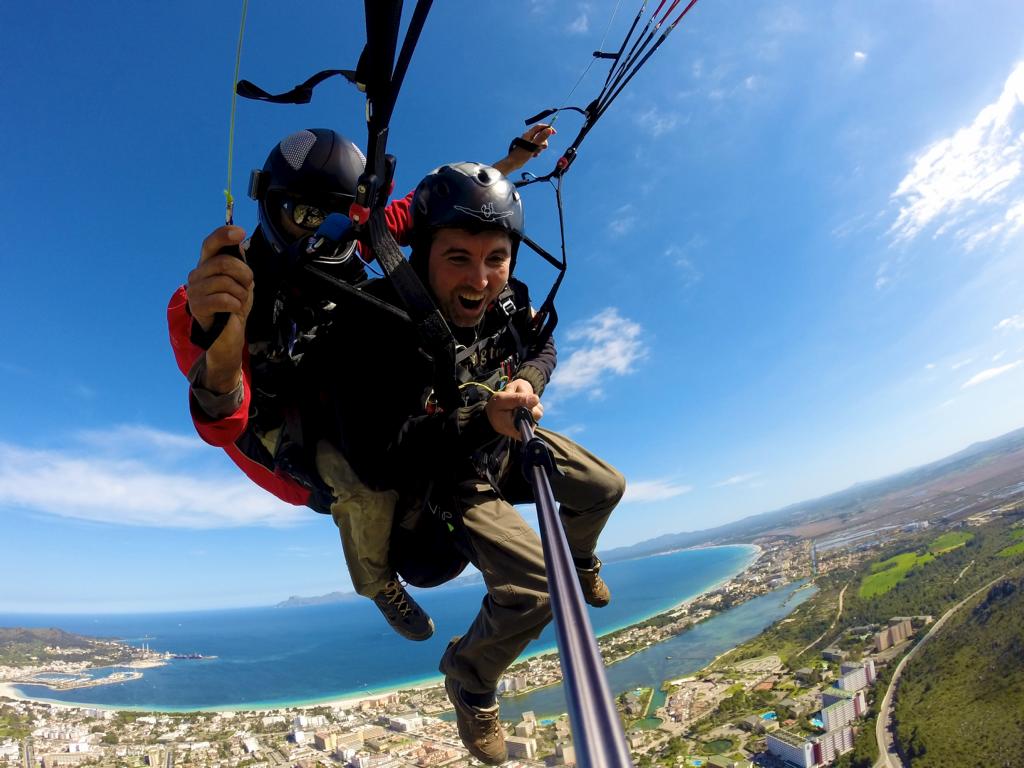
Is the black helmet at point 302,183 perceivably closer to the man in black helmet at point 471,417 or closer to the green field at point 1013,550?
the man in black helmet at point 471,417

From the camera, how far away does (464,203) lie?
158 centimetres

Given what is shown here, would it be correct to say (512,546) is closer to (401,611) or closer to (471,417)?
(471,417)

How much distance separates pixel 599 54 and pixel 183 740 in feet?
84.0

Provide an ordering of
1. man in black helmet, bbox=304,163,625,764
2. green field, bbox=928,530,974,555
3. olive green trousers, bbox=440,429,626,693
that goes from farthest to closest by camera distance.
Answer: green field, bbox=928,530,974,555 → olive green trousers, bbox=440,429,626,693 → man in black helmet, bbox=304,163,625,764

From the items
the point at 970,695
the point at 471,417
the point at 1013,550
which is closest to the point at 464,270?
the point at 471,417

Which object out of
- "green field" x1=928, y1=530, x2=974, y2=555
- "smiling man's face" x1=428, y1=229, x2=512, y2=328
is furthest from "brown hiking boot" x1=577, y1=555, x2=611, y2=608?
"green field" x1=928, y1=530, x2=974, y2=555

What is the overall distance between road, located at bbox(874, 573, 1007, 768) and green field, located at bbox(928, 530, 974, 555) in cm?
917

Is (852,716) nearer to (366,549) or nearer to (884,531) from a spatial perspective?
(366,549)

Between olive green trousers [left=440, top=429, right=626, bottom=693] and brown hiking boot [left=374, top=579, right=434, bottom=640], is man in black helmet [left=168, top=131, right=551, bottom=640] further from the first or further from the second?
olive green trousers [left=440, top=429, right=626, bottom=693]

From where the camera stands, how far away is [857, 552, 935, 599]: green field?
22.4 m

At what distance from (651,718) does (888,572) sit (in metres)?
20.0

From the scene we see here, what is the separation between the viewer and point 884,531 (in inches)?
1558

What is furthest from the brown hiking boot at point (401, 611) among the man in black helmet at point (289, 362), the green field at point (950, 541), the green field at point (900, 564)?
the green field at point (950, 541)

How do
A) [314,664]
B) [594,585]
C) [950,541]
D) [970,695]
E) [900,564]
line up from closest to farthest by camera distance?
[594,585], [970,695], [900,564], [950,541], [314,664]
